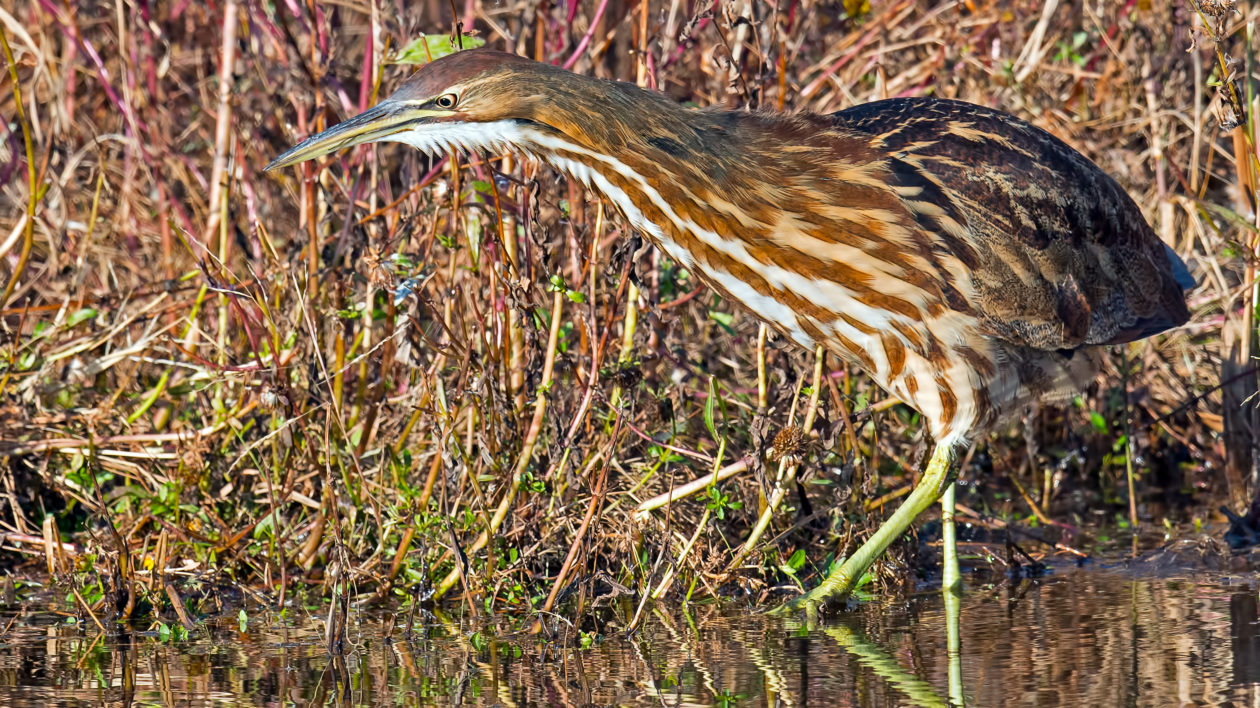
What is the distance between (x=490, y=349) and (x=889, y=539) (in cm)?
104

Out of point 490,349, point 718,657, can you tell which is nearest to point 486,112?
point 490,349

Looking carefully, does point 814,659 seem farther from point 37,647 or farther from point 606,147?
point 37,647

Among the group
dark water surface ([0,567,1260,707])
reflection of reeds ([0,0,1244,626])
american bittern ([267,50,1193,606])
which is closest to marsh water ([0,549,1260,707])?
dark water surface ([0,567,1260,707])

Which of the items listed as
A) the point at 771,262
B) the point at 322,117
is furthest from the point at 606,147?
the point at 322,117

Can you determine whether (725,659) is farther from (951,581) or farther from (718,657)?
(951,581)

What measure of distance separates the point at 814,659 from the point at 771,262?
0.90 metres

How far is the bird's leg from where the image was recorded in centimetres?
362

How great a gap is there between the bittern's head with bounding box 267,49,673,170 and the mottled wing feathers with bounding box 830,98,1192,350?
0.70 meters

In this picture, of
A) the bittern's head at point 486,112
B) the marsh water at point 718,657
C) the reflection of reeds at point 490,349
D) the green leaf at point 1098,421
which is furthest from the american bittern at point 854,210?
the green leaf at point 1098,421

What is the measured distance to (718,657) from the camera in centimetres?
321

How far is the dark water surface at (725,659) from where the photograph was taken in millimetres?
2908

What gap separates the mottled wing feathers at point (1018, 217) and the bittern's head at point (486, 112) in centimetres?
70

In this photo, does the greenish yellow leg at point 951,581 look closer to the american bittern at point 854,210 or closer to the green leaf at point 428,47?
the american bittern at point 854,210

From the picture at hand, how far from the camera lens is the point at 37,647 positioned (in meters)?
3.47
